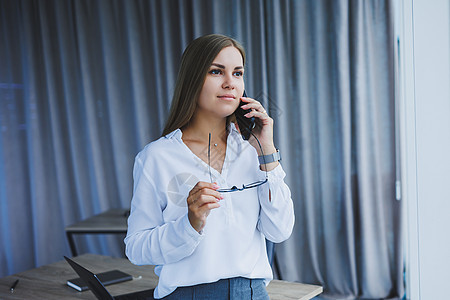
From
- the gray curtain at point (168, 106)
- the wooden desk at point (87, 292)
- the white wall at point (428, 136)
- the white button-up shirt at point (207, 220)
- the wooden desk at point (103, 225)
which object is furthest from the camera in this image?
the gray curtain at point (168, 106)

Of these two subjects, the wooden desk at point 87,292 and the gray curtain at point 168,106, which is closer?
the wooden desk at point 87,292

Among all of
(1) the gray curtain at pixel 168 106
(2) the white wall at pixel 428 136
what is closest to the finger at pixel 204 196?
(2) the white wall at pixel 428 136

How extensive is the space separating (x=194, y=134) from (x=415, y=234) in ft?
2.55

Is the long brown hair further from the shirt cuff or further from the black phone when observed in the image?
the shirt cuff

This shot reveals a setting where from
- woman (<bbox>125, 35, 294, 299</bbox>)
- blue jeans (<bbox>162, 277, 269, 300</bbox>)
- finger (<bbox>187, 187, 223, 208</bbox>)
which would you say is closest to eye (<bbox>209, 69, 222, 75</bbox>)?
woman (<bbox>125, 35, 294, 299</bbox>)

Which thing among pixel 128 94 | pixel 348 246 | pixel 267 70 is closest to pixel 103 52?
pixel 128 94

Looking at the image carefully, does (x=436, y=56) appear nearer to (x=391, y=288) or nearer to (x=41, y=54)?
(x=391, y=288)

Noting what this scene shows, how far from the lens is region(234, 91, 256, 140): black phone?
1.19 m

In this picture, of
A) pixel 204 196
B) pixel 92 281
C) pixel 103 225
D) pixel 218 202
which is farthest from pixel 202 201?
pixel 103 225

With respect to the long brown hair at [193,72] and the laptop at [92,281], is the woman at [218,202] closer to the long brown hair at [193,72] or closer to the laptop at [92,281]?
the long brown hair at [193,72]

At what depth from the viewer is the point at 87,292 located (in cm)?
158

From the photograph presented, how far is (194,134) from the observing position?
Result: 1236mm

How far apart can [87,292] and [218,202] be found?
0.77 m

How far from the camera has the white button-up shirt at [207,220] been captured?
1.11 m
